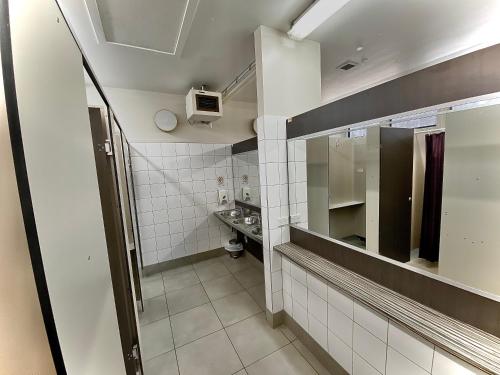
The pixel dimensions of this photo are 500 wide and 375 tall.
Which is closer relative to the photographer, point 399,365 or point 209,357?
point 399,365

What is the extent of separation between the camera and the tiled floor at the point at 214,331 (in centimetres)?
143

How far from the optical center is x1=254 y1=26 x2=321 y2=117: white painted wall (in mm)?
1550

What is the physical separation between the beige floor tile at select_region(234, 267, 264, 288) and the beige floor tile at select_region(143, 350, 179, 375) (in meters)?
0.99

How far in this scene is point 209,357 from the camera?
151cm

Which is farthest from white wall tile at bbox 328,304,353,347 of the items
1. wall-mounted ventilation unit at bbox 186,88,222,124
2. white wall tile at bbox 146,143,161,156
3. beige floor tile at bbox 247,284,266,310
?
white wall tile at bbox 146,143,161,156

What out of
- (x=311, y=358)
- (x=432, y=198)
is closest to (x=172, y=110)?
(x=311, y=358)

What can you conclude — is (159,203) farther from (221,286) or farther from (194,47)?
(194,47)

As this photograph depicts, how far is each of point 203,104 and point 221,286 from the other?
216cm

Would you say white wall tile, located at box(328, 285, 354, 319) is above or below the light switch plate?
below

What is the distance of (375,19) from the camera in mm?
1493

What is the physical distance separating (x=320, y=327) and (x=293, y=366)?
0.34 metres

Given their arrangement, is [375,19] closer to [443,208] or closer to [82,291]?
[443,208]

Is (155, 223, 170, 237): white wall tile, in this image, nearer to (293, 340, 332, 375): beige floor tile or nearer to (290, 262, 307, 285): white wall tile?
(290, 262, 307, 285): white wall tile

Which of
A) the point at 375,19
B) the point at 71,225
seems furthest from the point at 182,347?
the point at 375,19
